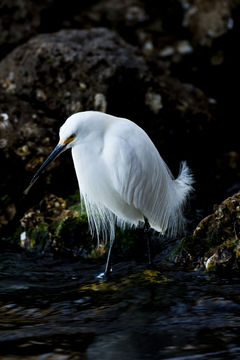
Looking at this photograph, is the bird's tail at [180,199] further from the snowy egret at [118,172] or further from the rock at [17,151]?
the rock at [17,151]

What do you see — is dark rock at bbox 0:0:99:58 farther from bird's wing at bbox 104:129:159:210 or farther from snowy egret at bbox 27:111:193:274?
Answer: bird's wing at bbox 104:129:159:210

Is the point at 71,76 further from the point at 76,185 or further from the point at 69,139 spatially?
the point at 69,139

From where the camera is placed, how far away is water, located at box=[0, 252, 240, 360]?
2.25 m

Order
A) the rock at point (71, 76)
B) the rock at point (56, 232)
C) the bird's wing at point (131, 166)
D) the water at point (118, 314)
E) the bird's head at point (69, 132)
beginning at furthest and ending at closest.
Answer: the rock at point (71, 76) → the rock at point (56, 232) → the bird's wing at point (131, 166) → the bird's head at point (69, 132) → the water at point (118, 314)

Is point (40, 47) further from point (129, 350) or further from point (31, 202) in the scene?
point (129, 350)

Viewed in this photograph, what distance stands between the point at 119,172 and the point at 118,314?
997 mm

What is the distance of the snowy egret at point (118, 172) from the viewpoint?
3.20 meters

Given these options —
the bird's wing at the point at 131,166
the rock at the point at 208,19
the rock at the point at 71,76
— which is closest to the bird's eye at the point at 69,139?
the bird's wing at the point at 131,166

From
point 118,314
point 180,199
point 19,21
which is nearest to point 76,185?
point 180,199

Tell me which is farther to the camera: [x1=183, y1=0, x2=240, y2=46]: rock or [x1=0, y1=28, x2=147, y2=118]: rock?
[x1=183, y1=0, x2=240, y2=46]: rock

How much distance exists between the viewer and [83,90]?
476 cm

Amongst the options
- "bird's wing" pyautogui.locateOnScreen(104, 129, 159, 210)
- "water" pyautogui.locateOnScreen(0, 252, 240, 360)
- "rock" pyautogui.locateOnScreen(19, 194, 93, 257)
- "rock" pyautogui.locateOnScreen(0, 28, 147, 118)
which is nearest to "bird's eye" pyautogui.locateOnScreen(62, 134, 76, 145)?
"bird's wing" pyautogui.locateOnScreen(104, 129, 159, 210)

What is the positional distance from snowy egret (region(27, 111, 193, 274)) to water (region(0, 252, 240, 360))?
45 centimetres

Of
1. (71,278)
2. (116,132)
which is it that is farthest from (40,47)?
(71,278)
